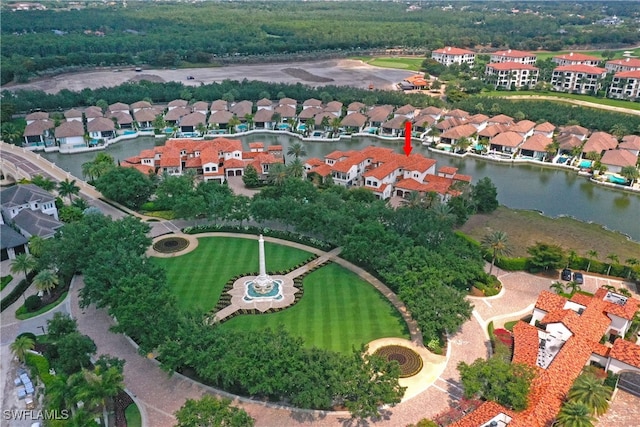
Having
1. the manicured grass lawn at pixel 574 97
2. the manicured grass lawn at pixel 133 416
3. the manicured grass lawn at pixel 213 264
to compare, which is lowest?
the manicured grass lawn at pixel 133 416

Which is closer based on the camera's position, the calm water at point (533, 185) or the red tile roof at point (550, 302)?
the red tile roof at point (550, 302)

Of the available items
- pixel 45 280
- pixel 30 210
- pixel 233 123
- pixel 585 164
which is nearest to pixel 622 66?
pixel 585 164

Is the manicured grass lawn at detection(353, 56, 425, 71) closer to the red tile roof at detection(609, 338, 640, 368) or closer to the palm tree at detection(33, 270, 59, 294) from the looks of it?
the red tile roof at detection(609, 338, 640, 368)

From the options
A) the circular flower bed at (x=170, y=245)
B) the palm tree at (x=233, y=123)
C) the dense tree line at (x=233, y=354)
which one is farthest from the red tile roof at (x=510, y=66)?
the dense tree line at (x=233, y=354)

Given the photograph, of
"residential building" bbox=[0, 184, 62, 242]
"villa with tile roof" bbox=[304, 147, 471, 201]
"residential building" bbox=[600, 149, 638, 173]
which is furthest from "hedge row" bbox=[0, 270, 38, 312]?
"residential building" bbox=[600, 149, 638, 173]

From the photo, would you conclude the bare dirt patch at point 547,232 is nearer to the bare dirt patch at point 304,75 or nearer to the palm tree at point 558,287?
the palm tree at point 558,287

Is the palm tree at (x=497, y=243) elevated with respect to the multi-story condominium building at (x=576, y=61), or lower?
lower
